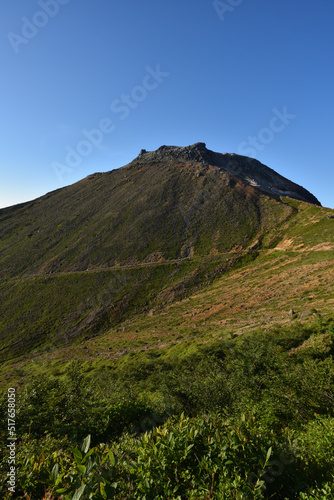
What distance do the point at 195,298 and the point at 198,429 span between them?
6572 cm

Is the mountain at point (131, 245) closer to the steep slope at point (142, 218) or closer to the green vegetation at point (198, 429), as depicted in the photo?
the steep slope at point (142, 218)

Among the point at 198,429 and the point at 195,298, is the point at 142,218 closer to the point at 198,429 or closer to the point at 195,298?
the point at 195,298

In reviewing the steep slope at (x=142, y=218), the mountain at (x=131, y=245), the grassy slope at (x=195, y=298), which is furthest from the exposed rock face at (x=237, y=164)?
the grassy slope at (x=195, y=298)

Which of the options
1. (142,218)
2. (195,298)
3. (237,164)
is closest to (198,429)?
(195,298)

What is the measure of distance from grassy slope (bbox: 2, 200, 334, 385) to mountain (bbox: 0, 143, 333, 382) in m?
0.65

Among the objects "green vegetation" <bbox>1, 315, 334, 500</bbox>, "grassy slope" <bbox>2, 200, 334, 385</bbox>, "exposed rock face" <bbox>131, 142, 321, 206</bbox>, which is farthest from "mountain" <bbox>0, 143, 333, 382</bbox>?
"green vegetation" <bbox>1, 315, 334, 500</bbox>

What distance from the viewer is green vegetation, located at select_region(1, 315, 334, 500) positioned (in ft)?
17.0

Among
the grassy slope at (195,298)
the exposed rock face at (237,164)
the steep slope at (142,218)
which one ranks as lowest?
the grassy slope at (195,298)

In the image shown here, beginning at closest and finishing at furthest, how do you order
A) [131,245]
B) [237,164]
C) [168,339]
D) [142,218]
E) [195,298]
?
1. [168,339]
2. [195,298]
3. [131,245]
4. [142,218]
5. [237,164]

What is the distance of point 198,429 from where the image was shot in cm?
655

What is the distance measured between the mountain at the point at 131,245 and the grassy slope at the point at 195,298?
65 centimetres

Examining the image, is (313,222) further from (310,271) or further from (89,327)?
(89,327)

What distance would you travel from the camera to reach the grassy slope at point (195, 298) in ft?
153

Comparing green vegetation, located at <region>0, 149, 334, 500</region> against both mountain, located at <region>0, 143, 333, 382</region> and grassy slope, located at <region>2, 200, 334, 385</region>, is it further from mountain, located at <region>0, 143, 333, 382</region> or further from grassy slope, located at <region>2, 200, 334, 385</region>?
mountain, located at <region>0, 143, 333, 382</region>
